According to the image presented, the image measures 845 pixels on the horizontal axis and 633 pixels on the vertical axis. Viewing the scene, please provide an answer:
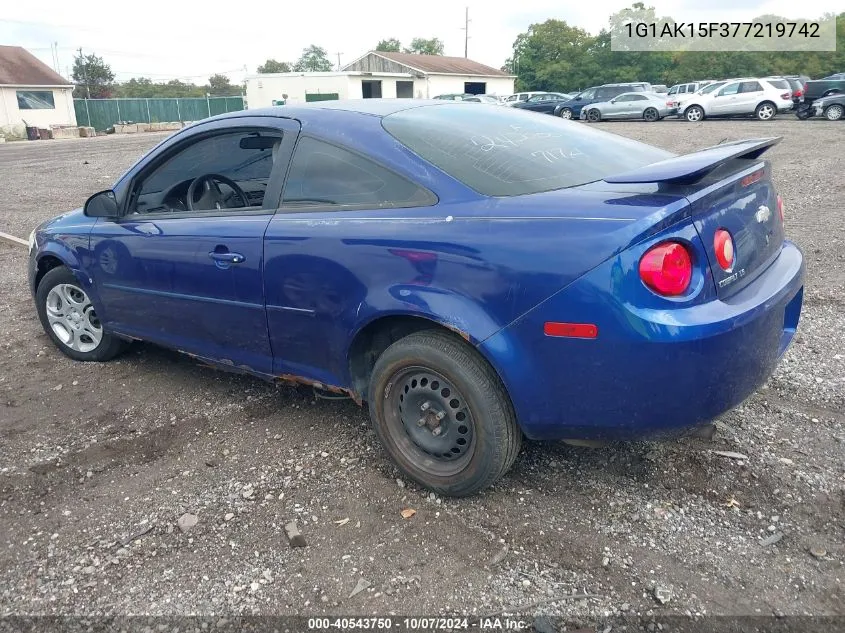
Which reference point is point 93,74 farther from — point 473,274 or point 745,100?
point 473,274

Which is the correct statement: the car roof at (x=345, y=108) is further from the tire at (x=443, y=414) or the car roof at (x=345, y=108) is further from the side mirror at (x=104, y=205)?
the tire at (x=443, y=414)

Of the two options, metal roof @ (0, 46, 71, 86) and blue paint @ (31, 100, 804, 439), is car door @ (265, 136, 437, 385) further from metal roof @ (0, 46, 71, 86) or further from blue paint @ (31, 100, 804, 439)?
metal roof @ (0, 46, 71, 86)

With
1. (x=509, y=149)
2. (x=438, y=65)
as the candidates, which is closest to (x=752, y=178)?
(x=509, y=149)

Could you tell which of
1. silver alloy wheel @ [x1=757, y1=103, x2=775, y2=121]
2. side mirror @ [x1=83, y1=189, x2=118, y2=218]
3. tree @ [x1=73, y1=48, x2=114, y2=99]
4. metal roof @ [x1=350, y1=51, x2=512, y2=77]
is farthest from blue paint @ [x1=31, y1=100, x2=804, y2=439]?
tree @ [x1=73, y1=48, x2=114, y2=99]

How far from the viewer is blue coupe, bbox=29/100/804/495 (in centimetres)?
238

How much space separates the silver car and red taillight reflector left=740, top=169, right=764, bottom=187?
2607cm

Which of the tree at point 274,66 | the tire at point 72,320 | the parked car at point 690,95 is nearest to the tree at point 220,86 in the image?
the tree at point 274,66

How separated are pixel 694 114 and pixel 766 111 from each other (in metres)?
2.43

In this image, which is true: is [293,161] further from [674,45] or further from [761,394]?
[674,45]

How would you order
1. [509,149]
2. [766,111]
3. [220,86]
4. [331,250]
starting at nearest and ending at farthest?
[331,250] < [509,149] < [766,111] < [220,86]

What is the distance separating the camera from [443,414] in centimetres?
288

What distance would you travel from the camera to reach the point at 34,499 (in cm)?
310

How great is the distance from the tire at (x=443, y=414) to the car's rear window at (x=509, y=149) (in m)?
0.69

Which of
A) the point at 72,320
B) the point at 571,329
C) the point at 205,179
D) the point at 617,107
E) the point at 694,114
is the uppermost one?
the point at 617,107
